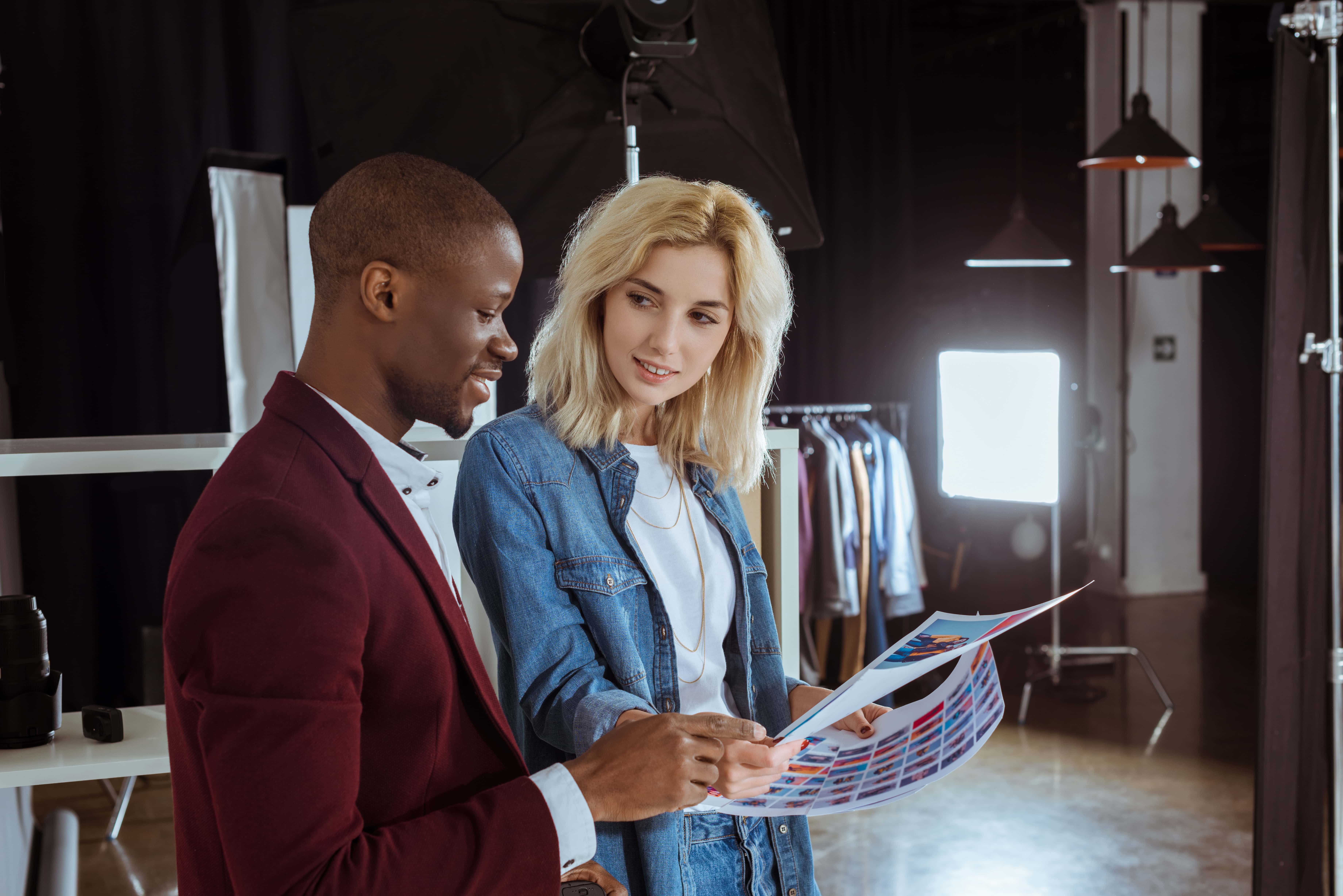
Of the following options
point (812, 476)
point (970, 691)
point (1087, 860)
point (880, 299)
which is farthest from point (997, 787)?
point (970, 691)

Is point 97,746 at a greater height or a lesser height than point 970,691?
lesser

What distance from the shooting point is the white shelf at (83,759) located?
1316mm

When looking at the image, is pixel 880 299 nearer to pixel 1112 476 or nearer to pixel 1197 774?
pixel 1112 476

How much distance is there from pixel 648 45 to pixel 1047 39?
553cm

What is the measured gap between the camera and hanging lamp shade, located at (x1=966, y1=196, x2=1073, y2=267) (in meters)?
4.95

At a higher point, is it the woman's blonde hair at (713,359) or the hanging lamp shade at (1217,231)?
the hanging lamp shade at (1217,231)

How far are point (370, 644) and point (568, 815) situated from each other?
0.19 meters

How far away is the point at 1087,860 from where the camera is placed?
125 inches

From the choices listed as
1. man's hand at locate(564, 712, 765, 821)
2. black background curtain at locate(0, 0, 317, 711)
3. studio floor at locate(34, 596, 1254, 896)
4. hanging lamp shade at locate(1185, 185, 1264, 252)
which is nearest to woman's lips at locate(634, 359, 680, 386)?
man's hand at locate(564, 712, 765, 821)

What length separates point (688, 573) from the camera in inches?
51.5

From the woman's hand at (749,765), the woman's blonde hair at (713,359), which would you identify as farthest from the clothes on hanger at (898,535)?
the woman's hand at (749,765)

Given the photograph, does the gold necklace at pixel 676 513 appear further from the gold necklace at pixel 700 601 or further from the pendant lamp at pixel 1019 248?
the pendant lamp at pixel 1019 248

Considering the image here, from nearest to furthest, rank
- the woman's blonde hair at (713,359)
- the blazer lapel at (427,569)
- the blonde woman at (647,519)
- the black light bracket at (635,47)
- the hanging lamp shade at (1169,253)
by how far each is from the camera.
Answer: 1. the blazer lapel at (427,569)
2. the blonde woman at (647,519)
3. the woman's blonde hair at (713,359)
4. the black light bracket at (635,47)
5. the hanging lamp shade at (1169,253)

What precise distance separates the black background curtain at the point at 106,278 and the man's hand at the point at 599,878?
122 inches
